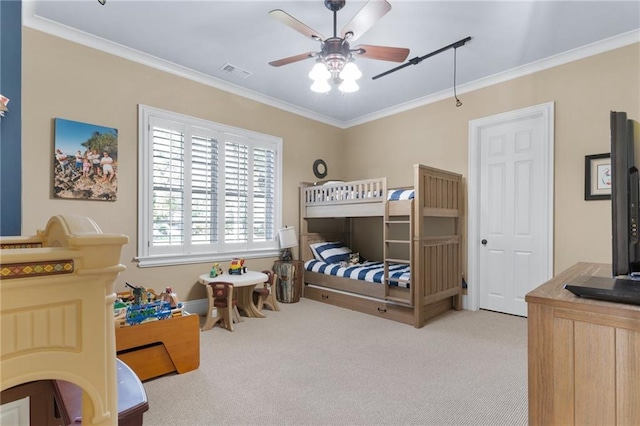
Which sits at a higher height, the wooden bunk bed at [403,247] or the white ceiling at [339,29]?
the white ceiling at [339,29]

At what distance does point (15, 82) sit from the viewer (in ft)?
5.13

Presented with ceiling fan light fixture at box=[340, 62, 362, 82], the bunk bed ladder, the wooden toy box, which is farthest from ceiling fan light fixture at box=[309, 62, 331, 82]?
the wooden toy box

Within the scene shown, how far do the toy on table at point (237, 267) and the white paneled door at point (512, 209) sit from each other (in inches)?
108

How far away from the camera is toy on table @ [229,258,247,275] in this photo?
370 centimetres

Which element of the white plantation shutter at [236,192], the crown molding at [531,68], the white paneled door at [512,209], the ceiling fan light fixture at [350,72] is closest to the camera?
the ceiling fan light fixture at [350,72]

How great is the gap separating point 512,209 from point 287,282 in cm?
282

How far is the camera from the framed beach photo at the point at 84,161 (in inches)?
112

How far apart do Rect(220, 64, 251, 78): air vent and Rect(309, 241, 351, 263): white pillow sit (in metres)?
2.41

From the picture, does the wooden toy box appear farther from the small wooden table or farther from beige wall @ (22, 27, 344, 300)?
beige wall @ (22, 27, 344, 300)

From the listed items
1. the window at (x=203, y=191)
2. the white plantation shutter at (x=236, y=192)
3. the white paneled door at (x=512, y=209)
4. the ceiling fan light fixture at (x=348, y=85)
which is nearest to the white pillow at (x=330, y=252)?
the window at (x=203, y=191)

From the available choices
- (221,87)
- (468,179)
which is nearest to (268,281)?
(221,87)

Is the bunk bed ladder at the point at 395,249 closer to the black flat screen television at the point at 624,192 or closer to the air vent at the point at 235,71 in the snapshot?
the air vent at the point at 235,71

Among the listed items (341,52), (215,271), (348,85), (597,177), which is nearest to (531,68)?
(597,177)

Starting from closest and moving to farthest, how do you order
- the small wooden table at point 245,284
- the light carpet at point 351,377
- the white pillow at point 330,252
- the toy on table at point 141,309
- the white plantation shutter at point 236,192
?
the light carpet at point 351,377 < the toy on table at point 141,309 < the small wooden table at point 245,284 < the white plantation shutter at point 236,192 < the white pillow at point 330,252
